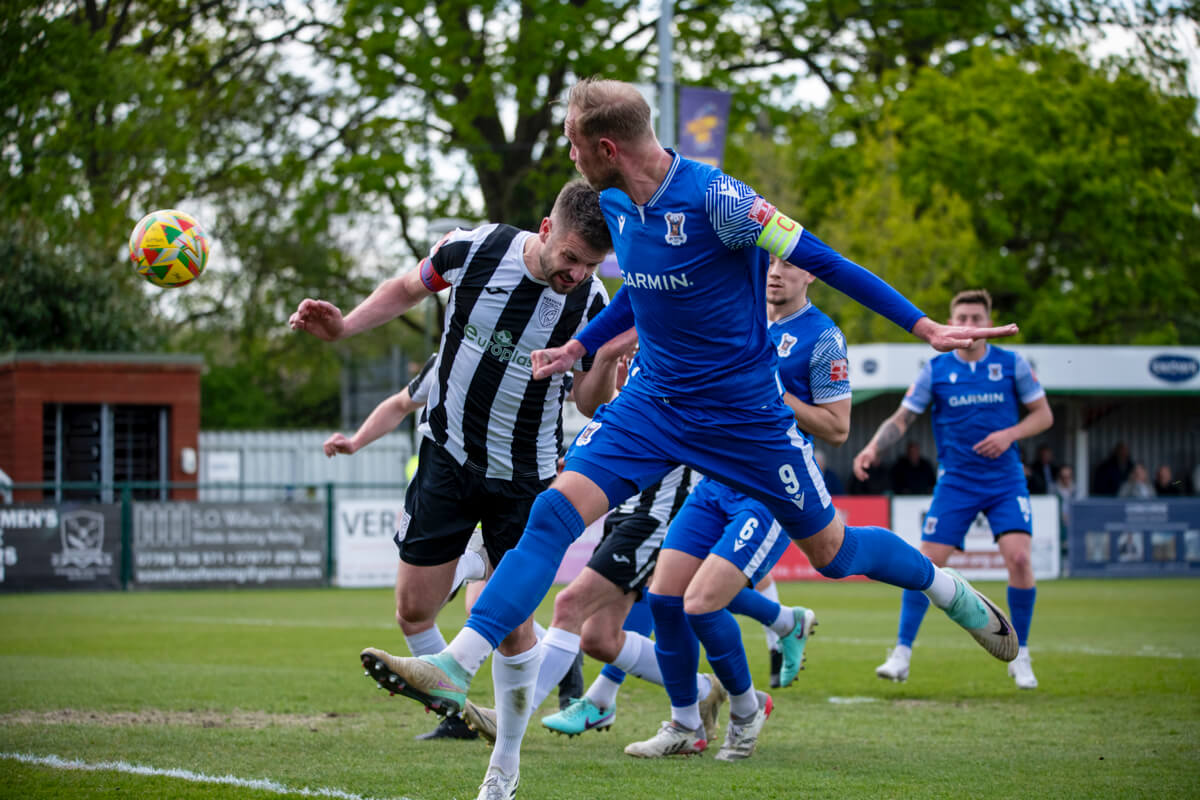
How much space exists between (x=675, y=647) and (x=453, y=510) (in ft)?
4.40

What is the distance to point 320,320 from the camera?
5141mm

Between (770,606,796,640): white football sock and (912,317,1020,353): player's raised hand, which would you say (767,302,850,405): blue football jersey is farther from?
(912,317,1020,353): player's raised hand

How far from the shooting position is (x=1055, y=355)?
24812 mm

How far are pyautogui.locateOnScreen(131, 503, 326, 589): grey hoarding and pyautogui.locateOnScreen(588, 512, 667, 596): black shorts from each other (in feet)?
42.7

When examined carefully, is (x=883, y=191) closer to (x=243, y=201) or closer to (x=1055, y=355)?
(x=1055, y=355)

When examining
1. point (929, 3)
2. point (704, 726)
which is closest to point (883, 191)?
point (929, 3)

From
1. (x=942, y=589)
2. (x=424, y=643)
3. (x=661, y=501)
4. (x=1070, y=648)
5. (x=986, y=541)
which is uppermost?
(x=661, y=501)

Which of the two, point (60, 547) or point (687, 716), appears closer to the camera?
point (687, 716)

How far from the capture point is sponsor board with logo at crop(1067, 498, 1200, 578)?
69.0 feet

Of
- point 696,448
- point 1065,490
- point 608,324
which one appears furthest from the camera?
point 1065,490

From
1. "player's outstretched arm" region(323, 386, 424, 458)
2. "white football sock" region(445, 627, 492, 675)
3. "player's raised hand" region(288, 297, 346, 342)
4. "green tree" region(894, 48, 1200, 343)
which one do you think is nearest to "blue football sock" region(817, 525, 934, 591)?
"white football sock" region(445, 627, 492, 675)

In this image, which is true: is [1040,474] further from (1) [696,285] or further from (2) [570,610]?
(1) [696,285]

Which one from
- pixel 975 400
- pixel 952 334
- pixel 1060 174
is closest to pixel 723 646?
pixel 952 334

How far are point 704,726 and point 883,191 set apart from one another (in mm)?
22871
